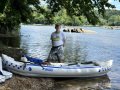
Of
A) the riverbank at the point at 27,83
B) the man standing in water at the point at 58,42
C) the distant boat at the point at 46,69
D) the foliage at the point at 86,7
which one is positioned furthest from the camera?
the foliage at the point at 86,7

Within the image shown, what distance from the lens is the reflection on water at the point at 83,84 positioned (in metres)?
13.6

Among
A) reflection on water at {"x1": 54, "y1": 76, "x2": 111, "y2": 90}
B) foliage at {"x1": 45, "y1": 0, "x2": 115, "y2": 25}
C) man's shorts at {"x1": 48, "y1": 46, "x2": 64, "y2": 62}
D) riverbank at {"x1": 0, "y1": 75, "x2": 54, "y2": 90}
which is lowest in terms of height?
reflection on water at {"x1": 54, "y1": 76, "x2": 111, "y2": 90}

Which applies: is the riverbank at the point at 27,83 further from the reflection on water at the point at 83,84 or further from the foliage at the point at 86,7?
the foliage at the point at 86,7

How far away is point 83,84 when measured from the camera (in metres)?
14.3

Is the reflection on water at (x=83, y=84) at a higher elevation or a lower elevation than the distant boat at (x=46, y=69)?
lower

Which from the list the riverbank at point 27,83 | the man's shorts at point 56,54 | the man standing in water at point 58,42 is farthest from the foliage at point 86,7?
the riverbank at point 27,83

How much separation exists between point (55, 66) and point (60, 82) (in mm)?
686

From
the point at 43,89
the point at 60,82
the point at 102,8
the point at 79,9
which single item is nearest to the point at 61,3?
the point at 79,9

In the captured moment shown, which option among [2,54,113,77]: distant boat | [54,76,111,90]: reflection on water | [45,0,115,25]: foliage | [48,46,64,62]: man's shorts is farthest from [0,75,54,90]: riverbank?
[45,0,115,25]: foliage

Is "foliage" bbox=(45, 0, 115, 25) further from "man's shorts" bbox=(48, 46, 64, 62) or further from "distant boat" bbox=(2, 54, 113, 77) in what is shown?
"distant boat" bbox=(2, 54, 113, 77)

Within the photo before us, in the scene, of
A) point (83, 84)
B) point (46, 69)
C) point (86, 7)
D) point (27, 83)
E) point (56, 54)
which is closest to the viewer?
point (27, 83)

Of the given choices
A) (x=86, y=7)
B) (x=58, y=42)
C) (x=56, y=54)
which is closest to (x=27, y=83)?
(x=56, y=54)

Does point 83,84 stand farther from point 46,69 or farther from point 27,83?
Answer: point 27,83

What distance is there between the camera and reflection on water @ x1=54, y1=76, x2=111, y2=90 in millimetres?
13564
